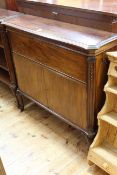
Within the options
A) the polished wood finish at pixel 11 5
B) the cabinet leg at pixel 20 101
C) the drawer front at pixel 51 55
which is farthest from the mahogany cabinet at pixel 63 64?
the polished wood finish at pixel 11 5

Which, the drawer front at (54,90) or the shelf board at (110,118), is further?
the drawer front at (54,90)

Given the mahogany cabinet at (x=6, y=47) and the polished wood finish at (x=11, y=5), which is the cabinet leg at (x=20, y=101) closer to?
the mahogany cabinet at (x=6, y=47)

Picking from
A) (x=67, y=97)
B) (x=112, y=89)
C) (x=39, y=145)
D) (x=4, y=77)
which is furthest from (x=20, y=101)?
(x=112, y=89)

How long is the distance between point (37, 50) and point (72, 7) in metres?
0.39

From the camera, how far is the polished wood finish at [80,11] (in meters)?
1.41

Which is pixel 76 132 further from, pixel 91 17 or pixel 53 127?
pixel 91 17

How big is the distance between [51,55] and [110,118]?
55 centimetres

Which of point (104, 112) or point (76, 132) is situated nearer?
point (104, 112)

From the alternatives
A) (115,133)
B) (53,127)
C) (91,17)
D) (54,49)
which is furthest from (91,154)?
(91,17)

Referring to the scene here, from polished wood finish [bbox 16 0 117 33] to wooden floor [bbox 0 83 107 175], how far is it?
0.87 meters

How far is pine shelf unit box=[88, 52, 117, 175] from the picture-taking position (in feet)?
4.17

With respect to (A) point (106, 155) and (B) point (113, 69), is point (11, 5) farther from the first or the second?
A: (A) point (106, 155)

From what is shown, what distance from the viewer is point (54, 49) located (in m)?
1.41

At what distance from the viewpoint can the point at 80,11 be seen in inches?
60.0
